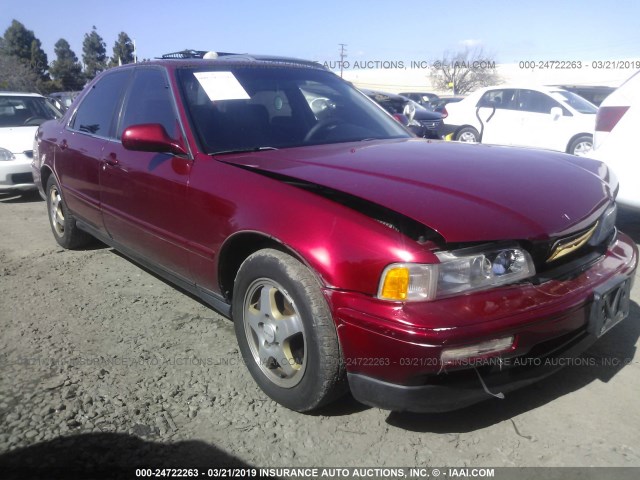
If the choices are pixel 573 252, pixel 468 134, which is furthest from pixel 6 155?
pixel 468 134

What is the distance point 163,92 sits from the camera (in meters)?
3.28

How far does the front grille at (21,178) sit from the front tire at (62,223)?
2722mm

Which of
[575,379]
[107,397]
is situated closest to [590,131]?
[575,379]

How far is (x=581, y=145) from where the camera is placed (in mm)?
9422

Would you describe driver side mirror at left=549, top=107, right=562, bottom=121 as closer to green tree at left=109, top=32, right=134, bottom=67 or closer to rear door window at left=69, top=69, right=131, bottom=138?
rear door window at left=69, top=69, right=131, bottom=138

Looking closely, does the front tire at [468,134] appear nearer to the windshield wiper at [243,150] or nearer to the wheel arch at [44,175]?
the wheel arch at [44,175]

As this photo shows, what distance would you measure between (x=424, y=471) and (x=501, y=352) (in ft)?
1.82

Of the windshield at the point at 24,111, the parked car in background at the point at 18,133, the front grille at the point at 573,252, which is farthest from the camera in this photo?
the windshield at the point at 24,111

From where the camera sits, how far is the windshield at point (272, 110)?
118 inches

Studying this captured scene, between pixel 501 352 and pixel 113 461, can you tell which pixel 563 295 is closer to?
pixel 501 352

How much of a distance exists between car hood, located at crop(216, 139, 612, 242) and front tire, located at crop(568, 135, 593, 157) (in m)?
7.04

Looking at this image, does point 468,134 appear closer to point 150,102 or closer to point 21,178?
point 21,178

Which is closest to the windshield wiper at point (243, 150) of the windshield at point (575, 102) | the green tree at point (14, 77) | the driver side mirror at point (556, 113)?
the driver side mirror at point (556, 113)

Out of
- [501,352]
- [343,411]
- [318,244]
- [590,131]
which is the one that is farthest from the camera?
[590,131]
